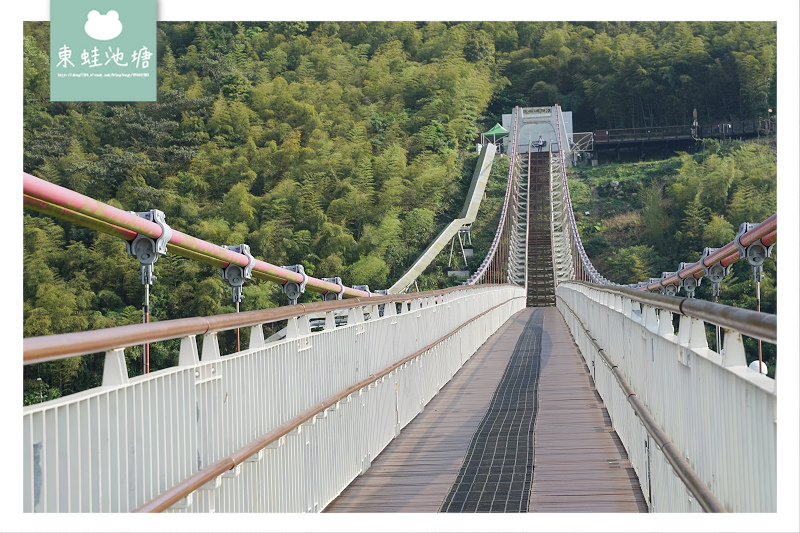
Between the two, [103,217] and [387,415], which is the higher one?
[103,217]

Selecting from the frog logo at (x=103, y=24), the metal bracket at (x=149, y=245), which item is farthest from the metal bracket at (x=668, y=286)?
the metal bracket at (x=149, y=245)

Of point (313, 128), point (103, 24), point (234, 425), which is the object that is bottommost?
point (234, 425)

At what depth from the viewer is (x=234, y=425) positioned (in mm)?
3596

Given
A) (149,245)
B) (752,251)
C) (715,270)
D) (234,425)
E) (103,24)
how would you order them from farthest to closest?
(103,24) < (715,270) < (752,251) < (149,245) < (234,425)

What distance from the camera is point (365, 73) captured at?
98.2 meters

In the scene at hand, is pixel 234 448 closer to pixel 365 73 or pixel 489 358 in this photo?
pixel 489 358

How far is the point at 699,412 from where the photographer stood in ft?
10.5

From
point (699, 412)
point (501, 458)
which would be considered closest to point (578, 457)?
point (501, 458)

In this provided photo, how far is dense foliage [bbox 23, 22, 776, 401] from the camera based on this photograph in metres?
49.9

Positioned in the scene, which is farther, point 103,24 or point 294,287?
point 103,24

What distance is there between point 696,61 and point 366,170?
44245 millimetres

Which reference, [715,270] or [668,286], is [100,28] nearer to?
[668,286]

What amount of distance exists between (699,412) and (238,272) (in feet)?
18.3

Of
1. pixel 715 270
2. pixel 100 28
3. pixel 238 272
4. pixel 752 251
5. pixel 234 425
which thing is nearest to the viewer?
pixel 234 425
